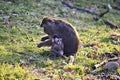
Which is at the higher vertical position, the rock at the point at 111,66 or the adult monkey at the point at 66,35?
the adult monkey at the point at 66,35

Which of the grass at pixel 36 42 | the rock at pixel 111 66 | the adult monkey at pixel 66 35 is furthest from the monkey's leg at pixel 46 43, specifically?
the rock at pixel 111 66

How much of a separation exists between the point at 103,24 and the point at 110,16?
1818 millimetres

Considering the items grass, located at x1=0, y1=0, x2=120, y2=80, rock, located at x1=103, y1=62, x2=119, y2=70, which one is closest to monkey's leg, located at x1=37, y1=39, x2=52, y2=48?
grass, located at x1=0, y1=0, x2=120, y2=80

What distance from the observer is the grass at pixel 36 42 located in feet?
27.6

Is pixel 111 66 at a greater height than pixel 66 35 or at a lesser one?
lesser

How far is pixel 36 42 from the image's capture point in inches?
435

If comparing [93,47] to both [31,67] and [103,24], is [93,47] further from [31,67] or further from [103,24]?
[103,24]

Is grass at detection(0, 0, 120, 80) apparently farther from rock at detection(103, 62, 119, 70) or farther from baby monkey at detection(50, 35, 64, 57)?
rock at detection(103, 62, 119, 70)

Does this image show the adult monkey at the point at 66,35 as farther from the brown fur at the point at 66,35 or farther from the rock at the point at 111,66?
the rock at the point at 111,66

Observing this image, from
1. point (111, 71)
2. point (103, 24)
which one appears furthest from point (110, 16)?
point (111, 71)

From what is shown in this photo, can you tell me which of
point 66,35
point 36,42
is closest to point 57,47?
point 66,35

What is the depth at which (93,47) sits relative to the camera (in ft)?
37.3

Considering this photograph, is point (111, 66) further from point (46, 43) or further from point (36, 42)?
point (36, 42)

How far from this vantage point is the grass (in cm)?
841
